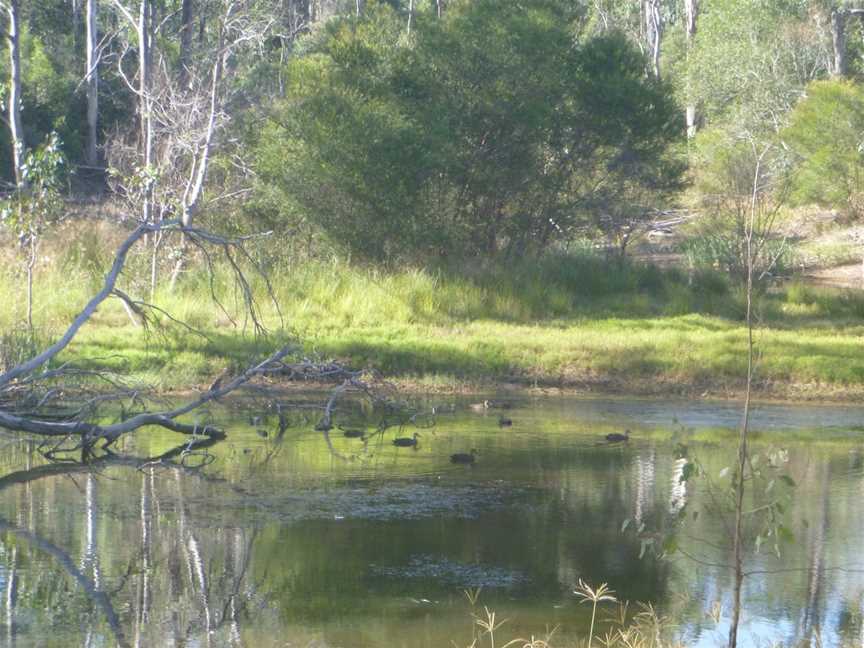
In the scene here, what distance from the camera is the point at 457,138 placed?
24.5 m

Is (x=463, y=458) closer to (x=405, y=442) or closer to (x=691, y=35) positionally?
(x=405, y=442)

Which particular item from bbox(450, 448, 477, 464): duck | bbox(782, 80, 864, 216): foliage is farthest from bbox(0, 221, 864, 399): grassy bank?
bbox(782, 80, 864, 216): foliage

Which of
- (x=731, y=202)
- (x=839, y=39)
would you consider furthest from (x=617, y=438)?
(x=839, y=39)

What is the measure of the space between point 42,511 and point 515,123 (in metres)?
15.6

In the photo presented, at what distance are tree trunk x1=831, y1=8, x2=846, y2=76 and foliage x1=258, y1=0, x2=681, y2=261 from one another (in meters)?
30.0

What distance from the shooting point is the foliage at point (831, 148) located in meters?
40.2

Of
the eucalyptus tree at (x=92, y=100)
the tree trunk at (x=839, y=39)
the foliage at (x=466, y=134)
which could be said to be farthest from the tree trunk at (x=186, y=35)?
the tree trunk at (x=839, y=39)

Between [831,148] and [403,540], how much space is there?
3400 cm

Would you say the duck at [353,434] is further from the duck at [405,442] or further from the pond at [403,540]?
the duck at [405,442]

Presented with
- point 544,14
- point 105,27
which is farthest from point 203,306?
point 105,27

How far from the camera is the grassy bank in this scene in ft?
58.7

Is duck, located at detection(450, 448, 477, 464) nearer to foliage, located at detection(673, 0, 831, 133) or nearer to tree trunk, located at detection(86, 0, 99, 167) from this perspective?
tree trunk, located at detection(86, 0, 99, 167)

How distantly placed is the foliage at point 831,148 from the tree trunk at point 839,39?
11.1 metres

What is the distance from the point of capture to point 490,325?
20.7m
